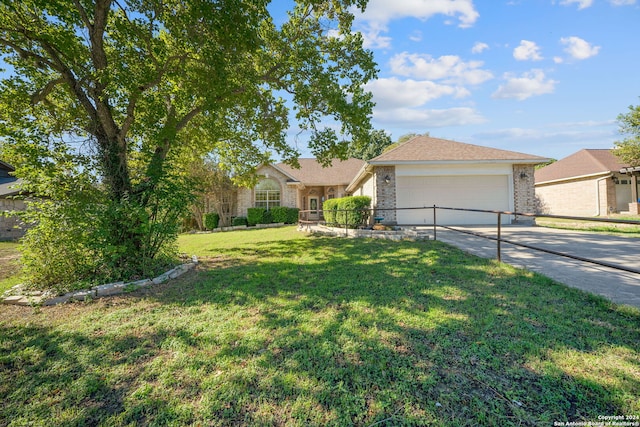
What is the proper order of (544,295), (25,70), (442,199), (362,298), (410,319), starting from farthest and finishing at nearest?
(442,199), (25,70), (362,298), (544,295), (410,319)

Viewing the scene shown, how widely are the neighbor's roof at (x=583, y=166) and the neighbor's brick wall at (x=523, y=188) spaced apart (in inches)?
388

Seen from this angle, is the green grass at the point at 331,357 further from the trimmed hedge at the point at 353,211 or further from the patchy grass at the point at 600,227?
the patchy grass at the point at 600,227

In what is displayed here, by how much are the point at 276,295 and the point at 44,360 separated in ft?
8.19

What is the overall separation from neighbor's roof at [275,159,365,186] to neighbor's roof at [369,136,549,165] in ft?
29.8

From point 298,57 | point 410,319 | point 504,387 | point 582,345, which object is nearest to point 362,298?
point 410,319

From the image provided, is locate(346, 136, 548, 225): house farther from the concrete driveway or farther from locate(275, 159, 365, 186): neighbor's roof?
locate(275, 159, 365, 186): neighbor's roof

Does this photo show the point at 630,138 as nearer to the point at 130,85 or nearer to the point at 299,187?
the point at 299,187

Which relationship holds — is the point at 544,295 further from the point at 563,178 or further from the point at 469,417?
the point at 563,178

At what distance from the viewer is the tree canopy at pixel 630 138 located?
15844 millimetres

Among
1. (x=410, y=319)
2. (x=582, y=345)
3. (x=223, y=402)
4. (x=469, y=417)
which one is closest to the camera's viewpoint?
(x=469, y=417)

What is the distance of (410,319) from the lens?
2959 mm

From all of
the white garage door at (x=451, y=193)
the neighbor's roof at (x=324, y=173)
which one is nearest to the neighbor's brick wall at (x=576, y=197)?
the white garage door at (x=451, y=193)

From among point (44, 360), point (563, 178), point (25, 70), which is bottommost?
point (44, 360)

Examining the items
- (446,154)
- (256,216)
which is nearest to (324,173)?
(256,216)
